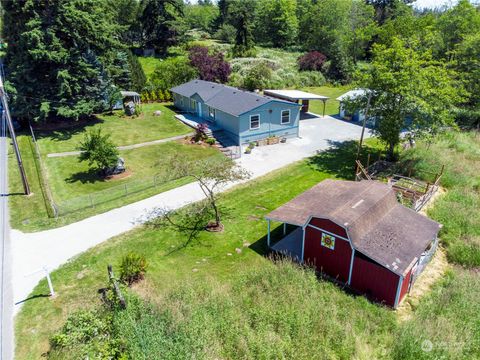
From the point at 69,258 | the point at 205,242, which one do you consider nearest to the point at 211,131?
the point at 205,242

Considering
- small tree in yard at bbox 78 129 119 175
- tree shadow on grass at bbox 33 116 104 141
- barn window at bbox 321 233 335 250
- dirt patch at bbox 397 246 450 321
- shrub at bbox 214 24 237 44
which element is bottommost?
dirt patch at bbox 397 246 450 321

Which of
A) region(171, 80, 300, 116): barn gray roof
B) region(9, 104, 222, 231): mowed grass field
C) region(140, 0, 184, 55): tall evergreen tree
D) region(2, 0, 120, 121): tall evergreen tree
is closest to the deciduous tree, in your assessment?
region(140, 0, 184, 55): tall evergreen tree

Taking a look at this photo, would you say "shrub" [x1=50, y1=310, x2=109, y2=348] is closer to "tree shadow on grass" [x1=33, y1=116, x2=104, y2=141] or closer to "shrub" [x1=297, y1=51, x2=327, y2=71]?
"tree shadow on grass" [x1=33, y1=116, x2=104, y2=141]

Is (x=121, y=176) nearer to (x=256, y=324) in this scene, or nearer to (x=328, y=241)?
(x=328, y=241)

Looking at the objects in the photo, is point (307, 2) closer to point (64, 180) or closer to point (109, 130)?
point (109, 130)

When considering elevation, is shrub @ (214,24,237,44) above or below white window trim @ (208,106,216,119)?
above

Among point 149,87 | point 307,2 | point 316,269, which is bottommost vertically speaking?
point 316,269
